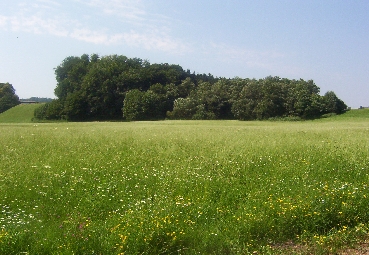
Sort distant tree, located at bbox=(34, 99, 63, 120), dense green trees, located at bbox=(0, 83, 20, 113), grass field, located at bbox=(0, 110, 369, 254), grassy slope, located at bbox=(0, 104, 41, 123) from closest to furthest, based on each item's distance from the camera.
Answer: grass field, located at bbox=(0, 110, 369, 254) < distant tree, located at bbox=(34, 99, 63, 120) < grassy slope, located at bbox=(0, 104, 41, 123) < dense green trees, located at bbox=(0, 83, 20, 113)

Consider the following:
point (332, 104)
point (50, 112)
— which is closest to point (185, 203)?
point (332, 104)

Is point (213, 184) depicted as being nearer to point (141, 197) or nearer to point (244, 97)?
point (141, 197)

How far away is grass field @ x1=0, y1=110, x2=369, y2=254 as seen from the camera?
589cm

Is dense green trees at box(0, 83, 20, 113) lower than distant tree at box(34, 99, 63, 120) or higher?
higher

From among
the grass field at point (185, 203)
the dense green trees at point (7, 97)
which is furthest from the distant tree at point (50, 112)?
the grass field at point (185, 203)

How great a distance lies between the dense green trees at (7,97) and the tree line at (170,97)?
1674 centimetres

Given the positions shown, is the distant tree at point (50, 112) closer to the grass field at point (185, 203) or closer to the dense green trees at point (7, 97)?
the dense green trees at point (7, 97)

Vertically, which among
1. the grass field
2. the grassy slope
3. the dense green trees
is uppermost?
the dense green trees

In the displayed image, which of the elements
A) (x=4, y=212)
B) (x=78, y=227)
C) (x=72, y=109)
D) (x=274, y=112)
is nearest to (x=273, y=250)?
(x=78, y=227)

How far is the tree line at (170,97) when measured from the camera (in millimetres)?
63906

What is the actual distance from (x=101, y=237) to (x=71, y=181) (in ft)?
12.0

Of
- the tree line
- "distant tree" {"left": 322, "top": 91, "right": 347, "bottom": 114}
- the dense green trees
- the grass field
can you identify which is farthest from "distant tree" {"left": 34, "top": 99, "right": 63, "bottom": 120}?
the grass field

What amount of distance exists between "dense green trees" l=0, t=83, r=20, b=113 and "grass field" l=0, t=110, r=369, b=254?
90721 mm

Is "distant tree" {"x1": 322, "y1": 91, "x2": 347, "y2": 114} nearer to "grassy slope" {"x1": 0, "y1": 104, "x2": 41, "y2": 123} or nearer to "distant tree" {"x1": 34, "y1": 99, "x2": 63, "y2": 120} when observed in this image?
"distant tree" {"x1": 34, "y1": 99, "x2": 63, "y2": 120}
